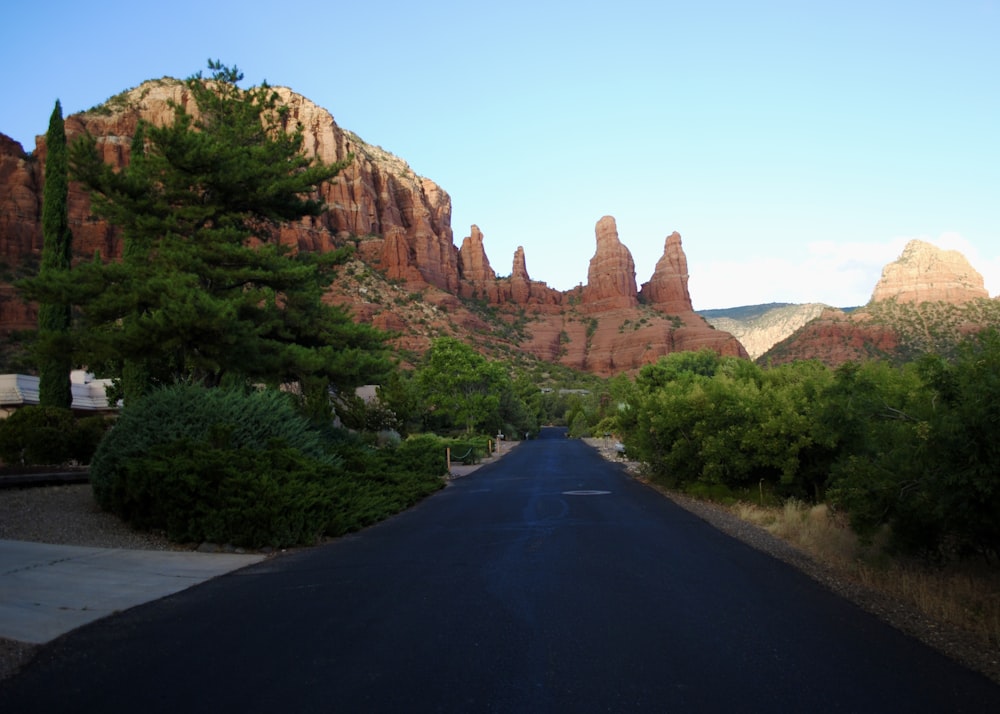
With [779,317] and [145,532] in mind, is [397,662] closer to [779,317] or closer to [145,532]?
[145,532]

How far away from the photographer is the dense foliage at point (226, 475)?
13453 mm

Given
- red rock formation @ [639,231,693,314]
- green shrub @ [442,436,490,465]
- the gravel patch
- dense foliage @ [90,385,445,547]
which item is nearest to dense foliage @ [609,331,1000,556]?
dense foliage @ [90,385,445,547]

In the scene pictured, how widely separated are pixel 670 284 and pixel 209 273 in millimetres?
166479

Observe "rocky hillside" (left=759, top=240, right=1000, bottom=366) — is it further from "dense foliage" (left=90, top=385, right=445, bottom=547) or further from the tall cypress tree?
the tall cypress tree

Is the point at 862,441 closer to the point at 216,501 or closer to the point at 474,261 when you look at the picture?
the point at 216,501

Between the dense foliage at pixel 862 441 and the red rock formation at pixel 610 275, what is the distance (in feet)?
511

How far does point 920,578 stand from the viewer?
9.79 metres

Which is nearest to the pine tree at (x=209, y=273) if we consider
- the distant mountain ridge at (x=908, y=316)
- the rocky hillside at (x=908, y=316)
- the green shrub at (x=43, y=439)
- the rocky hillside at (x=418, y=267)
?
the green shrub at (x=43, y=439)

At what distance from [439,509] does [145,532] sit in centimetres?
799

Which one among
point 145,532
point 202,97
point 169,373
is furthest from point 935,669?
point 202,97

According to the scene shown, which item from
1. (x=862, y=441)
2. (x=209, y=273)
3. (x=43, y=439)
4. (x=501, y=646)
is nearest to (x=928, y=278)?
(x=862, y=441)

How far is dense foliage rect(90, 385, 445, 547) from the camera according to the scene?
530 inches

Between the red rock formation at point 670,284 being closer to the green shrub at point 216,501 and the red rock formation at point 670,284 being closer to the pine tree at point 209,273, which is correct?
the pine tree at point 209,273

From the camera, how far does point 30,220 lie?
9650cm
